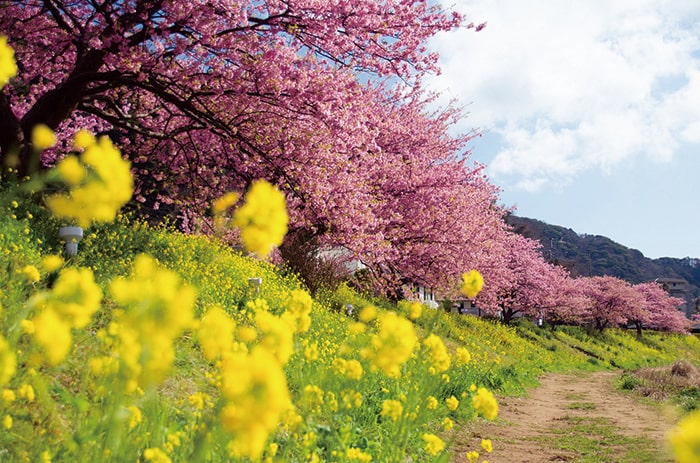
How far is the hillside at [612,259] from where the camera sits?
113062mm

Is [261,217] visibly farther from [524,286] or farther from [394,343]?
[524,286]

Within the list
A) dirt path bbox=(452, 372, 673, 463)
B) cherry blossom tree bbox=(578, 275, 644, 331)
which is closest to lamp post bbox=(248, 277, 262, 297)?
dirt path bbox=(452, 372, 673, 463)

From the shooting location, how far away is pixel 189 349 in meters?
5.91

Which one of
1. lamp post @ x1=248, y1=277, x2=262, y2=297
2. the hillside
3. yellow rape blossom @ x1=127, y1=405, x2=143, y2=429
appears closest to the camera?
yellow rape blossom @ x1=127, y1=405, x2=143, y2=429

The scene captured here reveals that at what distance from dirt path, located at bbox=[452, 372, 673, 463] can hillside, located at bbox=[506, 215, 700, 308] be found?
98461 mm

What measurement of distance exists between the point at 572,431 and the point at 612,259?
123m

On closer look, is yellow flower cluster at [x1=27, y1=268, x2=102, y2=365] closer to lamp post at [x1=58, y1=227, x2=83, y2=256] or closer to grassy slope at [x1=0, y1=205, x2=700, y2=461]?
grassy slope at [x1=0, y1=205, x2=700, y2=461]

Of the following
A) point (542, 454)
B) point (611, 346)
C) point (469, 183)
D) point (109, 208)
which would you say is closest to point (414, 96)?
point (469, 183)

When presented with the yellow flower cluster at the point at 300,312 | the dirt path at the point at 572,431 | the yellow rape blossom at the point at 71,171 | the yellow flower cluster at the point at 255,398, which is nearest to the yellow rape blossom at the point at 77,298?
the yellow rape blossom at the point at 71,171

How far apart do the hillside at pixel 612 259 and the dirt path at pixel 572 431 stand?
323ft

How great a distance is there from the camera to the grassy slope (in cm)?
310

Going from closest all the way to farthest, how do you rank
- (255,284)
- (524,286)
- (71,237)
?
(71,237), (255,284), (524,286)

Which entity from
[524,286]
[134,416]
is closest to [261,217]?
[134,416]

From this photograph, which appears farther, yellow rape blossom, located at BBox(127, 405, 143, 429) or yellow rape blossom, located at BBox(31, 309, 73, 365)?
yellow rape blossom, located at BBox(127, 405, 143, 429)
